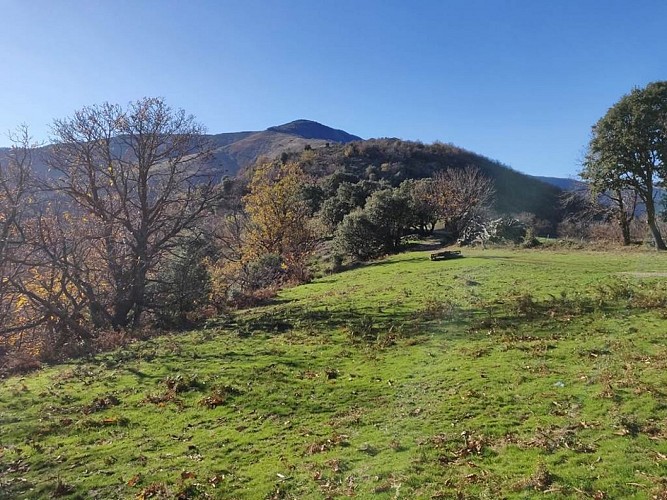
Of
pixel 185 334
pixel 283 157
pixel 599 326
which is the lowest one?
pixel 185 334

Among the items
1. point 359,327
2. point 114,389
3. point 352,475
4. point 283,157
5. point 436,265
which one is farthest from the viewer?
point 283,157

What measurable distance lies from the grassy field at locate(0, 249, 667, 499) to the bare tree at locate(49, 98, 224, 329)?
842 cm

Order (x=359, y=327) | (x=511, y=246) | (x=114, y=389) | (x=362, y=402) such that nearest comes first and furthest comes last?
1. (x=362, y=402)
2. (x=114, y=389)
3. (x=359, y=327)
4. (x=511, y=246)

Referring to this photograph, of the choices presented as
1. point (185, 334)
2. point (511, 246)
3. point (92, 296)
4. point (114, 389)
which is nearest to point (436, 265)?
point (511, 246)

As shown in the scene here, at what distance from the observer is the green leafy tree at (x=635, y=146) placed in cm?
3534

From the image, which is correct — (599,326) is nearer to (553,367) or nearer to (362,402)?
(553,367)

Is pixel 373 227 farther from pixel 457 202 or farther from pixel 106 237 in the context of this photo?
pixel 106 237

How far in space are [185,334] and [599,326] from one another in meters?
15.5

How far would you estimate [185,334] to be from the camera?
2011 cm

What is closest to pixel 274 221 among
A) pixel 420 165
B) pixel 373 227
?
→ pixel 373 227

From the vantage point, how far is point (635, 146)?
1405 inches

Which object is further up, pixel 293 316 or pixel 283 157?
pixel 283 157

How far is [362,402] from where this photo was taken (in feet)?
33.4

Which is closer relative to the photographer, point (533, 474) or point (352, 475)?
point (533, 474)
